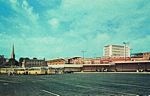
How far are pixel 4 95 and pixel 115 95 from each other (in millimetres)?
16684

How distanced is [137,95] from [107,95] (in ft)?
14.5

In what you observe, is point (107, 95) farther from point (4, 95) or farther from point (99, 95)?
point (4, 95)

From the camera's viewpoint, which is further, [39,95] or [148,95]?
[39,95]

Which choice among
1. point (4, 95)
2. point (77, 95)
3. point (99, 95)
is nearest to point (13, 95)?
point (4, 95)

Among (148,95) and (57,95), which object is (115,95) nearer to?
(148,95)

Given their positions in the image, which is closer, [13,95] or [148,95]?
[148,95]

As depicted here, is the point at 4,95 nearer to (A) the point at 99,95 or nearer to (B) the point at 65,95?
(B) the point at 65,95

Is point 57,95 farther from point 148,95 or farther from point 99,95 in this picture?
point 148,95

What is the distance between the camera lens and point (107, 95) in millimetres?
38406

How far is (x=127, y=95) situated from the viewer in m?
37.4

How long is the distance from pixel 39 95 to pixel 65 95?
3954 mm

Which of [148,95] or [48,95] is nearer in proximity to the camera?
[148,95]

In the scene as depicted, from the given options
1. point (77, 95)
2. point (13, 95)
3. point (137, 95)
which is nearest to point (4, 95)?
point (13, 95)

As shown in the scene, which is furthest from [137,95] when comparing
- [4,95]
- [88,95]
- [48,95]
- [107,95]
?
[4,95]
